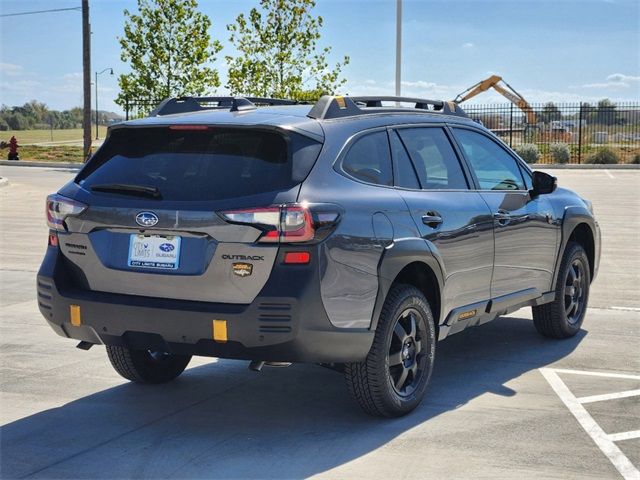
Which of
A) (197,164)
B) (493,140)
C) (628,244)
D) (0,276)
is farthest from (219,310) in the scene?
(628,244)

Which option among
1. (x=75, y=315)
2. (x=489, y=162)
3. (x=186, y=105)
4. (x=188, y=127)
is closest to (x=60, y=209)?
(x=75, y=315)

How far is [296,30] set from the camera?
136 feet

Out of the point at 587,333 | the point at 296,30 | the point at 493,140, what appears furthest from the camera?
the point at 296,30

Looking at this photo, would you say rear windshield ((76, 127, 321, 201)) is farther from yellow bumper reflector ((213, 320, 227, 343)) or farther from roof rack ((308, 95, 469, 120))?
yellow bumper reflector ((213, 320, 227, 343))

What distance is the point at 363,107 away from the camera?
6.39 meters

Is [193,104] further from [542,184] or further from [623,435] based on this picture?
[623,435]

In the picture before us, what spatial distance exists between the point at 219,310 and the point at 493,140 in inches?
123

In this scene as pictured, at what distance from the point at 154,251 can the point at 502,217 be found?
8.79ft

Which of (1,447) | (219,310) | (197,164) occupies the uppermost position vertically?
(197,164)

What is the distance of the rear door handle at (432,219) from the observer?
6.03 m

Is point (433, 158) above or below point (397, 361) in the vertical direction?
above

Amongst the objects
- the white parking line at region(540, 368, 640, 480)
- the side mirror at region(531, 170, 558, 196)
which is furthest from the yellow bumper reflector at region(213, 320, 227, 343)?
the side mirror at region(531, 170, 558, 196)

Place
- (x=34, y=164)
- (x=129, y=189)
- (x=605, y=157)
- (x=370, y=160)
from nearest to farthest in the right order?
(x=129, y=189) → (x=370, y=160) → (x=34, y=164) → (x=605, y=157)

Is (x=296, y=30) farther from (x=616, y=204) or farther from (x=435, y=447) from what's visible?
(x=435, y=447)
